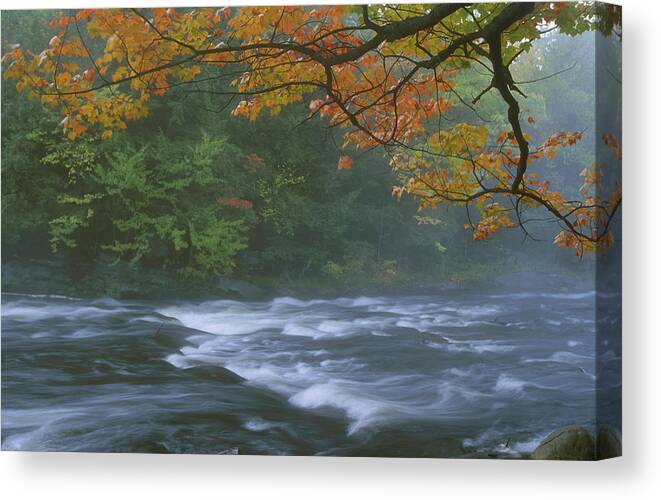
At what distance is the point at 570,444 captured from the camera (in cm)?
781

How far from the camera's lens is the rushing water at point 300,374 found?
25.8 ft

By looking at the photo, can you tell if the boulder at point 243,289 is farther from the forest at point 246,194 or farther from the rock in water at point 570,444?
the rock in water at point 570,444

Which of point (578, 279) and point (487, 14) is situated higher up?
point (487, 14)

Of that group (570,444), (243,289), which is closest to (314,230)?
(243,289)

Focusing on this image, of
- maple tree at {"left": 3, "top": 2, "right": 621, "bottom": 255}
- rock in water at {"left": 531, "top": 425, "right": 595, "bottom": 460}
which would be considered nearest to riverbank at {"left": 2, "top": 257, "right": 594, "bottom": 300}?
maple tree at {"left": 3, "top": 2, "right": 621, "bottom": 255}

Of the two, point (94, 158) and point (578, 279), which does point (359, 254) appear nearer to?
point (578, 279)

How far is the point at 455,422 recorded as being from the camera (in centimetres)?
784

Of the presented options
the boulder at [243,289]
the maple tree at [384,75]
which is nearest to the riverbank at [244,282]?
the boulder at [243,289]

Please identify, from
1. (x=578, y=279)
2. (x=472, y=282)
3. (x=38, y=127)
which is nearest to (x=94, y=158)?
(x=38, y=127)

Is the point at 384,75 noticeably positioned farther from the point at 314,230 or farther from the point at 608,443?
the point at 608,443

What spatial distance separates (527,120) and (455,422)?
7.42 ft

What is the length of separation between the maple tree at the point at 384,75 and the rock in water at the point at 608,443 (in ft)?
4.33

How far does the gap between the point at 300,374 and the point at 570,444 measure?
2.02 metres

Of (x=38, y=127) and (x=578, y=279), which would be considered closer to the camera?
(x=578, y=279)
